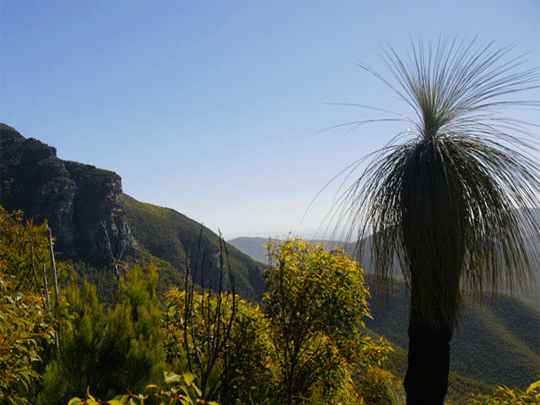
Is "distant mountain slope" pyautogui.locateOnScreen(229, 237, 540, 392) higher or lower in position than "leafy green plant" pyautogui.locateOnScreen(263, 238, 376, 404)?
lower

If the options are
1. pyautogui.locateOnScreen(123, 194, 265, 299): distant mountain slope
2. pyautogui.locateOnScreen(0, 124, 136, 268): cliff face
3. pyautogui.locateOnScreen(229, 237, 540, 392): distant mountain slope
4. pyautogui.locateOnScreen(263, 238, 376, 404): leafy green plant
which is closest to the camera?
pyautogui.locateOnScreen(263, 238, 376, 404): leafy green plant

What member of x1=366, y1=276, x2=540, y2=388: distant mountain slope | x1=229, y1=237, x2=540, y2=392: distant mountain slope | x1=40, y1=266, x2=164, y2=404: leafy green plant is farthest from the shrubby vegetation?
x1=366, y1=276, x2=540, y2=388: distant mountain slope

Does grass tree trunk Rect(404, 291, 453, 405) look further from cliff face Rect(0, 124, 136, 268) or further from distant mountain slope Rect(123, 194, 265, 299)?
distant mountain slope Rect(123, 194, 265, 299)

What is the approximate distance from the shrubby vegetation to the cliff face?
2239 inches

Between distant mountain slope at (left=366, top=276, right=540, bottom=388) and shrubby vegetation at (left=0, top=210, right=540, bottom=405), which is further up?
shrubby vegetation at (left=0, top=210, right=540, bottom=405)

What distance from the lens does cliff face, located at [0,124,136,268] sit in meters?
60.9

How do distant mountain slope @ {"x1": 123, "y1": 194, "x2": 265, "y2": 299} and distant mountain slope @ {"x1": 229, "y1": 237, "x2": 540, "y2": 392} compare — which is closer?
distant mountain slope @ {"x1": 229, "y1": 237, "x2": 540, "y2": 392}

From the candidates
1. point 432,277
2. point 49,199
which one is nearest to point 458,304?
point 432,277

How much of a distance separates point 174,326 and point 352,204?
316 centimetres

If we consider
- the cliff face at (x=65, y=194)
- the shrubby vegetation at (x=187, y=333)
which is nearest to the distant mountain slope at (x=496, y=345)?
the shrubby vegetation at (x=187, y=333)

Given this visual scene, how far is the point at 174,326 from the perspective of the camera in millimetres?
4699

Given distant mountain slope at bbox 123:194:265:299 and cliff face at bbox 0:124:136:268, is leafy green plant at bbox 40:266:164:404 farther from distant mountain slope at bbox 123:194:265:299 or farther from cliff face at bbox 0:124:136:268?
distant mountain slope at bbox 123:194:265:299

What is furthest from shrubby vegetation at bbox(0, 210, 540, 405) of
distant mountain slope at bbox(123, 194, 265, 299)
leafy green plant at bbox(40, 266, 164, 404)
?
distant mountain slope at bbox(123, 194, 265, 299)

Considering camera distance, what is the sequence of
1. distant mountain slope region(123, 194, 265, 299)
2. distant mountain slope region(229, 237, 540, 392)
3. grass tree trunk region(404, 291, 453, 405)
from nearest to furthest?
grass tree trunk region(404, 291, 453, 405) → distant mountain slope region(229, 237, 540, 392) → distant mountain slope region(123, 194, 265, 299)
